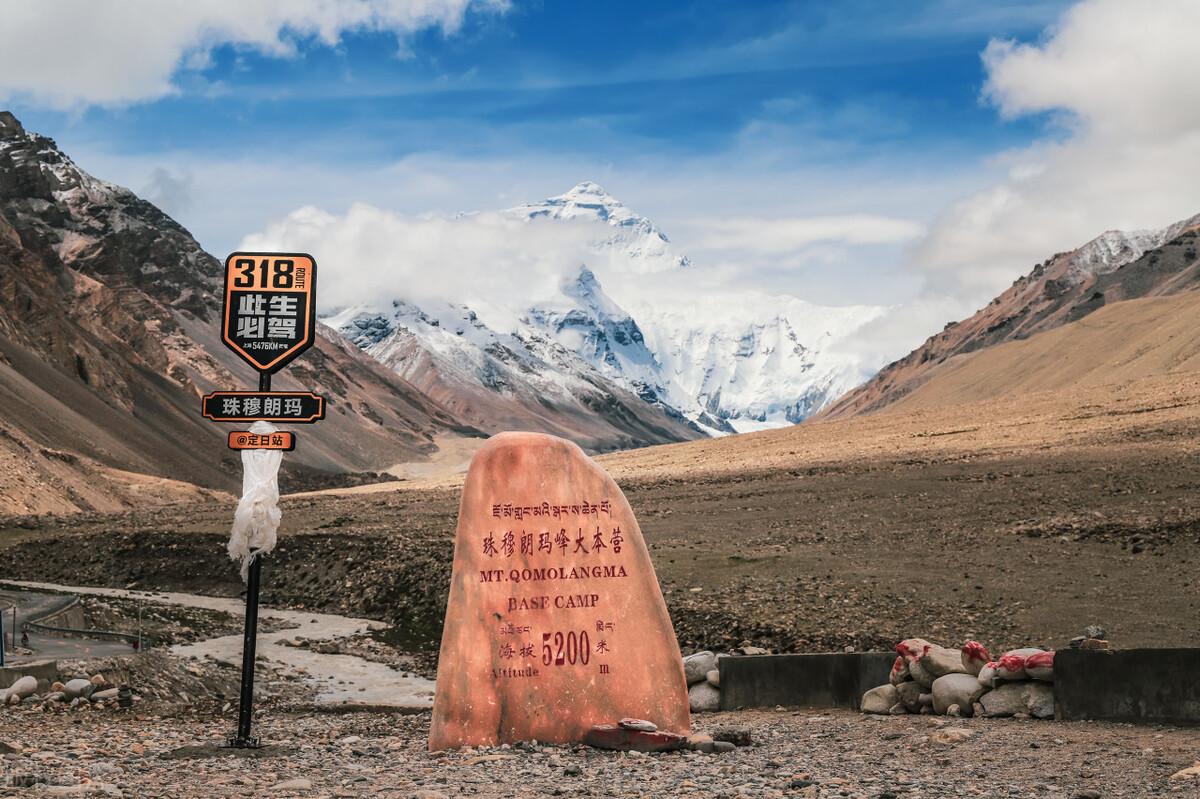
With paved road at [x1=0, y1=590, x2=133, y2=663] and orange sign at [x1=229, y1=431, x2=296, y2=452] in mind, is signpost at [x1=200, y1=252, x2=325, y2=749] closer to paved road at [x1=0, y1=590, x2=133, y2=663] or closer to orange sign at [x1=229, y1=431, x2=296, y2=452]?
orange sign at [x1=229, y1=431, x2=296, y2=452]

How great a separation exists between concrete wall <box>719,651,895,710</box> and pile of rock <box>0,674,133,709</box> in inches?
303

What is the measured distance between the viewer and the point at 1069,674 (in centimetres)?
1468

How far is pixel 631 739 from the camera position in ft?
45.6

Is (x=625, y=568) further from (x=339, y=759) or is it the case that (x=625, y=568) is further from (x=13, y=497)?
(x=13, y=497)

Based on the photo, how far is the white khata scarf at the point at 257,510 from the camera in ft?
45.4

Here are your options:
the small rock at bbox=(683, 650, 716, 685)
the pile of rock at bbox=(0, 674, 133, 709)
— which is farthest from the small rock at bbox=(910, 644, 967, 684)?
the pile of rock at bbox=(0, 674, 133, 709)

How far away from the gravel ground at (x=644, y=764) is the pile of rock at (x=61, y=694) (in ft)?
1.72

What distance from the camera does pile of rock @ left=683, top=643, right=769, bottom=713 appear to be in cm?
1789

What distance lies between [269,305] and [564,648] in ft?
15.5

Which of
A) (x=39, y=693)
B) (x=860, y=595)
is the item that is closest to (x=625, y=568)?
(x=39, y=693)

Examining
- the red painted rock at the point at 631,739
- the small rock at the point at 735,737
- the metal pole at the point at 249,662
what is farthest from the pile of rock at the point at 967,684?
the metal pole at the point at 249,662

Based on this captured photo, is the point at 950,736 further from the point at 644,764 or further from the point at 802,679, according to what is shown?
the point at 802,679

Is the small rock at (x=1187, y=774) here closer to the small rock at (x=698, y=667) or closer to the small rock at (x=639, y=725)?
the small rock at (x=639, y=725)

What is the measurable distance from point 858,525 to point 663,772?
27983 mm
